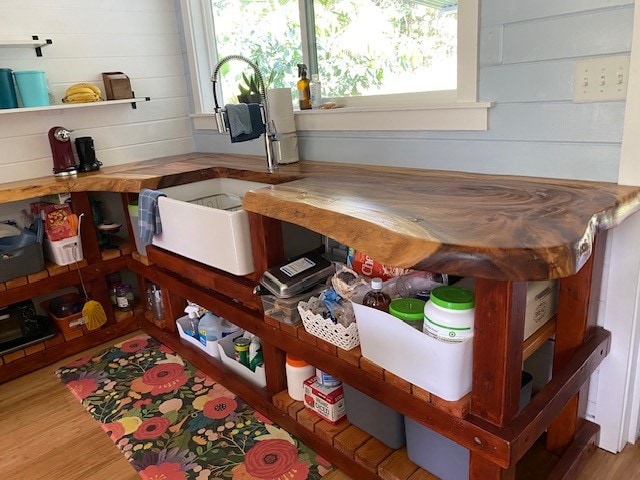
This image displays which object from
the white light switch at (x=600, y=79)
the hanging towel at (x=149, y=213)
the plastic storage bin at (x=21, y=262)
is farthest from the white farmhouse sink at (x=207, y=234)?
the white light switch at (x=600, y=79)

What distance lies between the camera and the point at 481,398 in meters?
1.11

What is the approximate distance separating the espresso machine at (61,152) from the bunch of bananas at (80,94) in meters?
0.15

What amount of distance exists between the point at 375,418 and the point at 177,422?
0.81 meters

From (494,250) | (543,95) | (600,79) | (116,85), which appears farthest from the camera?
(116,85)

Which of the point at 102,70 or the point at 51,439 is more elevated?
the point at 102,70

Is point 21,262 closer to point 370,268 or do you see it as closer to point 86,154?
point 86,154

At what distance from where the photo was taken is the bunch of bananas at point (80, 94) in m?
2.49

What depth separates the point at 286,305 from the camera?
1.57 meters

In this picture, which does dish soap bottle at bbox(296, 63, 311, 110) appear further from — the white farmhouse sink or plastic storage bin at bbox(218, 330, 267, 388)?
plastic storage bin at bbox(218, 330, 267, 388)

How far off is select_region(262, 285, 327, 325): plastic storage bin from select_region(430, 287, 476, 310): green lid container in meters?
0.51

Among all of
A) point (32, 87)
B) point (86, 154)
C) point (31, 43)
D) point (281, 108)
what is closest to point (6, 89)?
point (32, 87)

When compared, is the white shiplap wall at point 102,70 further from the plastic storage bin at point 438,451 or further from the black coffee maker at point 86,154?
the plastic storage bin at point 438,451

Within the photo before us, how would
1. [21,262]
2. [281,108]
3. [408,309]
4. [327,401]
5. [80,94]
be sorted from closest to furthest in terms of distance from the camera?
[408,309], [327,401], [281,108], [21,262], [80,94]

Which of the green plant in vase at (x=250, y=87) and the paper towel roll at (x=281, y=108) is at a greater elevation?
the green plant in vase at (x=250, y=87)
